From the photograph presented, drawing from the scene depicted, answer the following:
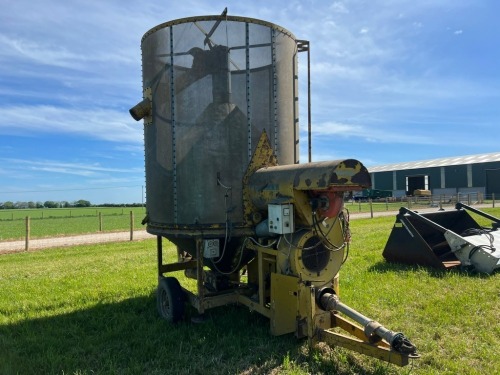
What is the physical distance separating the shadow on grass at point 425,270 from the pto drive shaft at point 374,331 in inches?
153

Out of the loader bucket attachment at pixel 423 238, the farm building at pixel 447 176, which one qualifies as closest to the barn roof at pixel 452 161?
the farm building at pixel 447 176

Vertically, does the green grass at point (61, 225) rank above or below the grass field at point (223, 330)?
below

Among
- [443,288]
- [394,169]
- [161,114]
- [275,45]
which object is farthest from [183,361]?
[394,169]

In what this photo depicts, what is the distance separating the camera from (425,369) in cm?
386

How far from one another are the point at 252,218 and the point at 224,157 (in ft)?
2.69

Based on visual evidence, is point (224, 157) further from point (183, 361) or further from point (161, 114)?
point (183, 361)

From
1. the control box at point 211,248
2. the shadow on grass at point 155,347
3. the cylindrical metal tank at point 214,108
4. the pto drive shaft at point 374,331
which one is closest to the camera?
the pto drive shaft at point 374,331

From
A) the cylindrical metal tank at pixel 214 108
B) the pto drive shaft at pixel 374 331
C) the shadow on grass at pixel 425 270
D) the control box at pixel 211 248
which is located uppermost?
the cylindrical metal tank at pixel 214 108

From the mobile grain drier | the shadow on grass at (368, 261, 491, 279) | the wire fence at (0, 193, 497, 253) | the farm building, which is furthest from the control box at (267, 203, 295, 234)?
the farm building

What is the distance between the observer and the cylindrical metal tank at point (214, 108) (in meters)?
4.95

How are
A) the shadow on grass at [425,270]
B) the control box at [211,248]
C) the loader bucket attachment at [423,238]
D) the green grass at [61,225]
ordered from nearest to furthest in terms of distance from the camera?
the control box at [211,248] → the shadow on grass at [425,270] → the loader bucket attachment at [423,238] → the green grass at [61,225]

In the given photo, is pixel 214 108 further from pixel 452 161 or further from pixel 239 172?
pixel 452 161

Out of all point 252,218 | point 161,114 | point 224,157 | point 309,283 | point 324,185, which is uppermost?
point 161,114

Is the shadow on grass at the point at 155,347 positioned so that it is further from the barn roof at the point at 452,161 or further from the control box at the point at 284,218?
the barn roof at the point at 452,161
